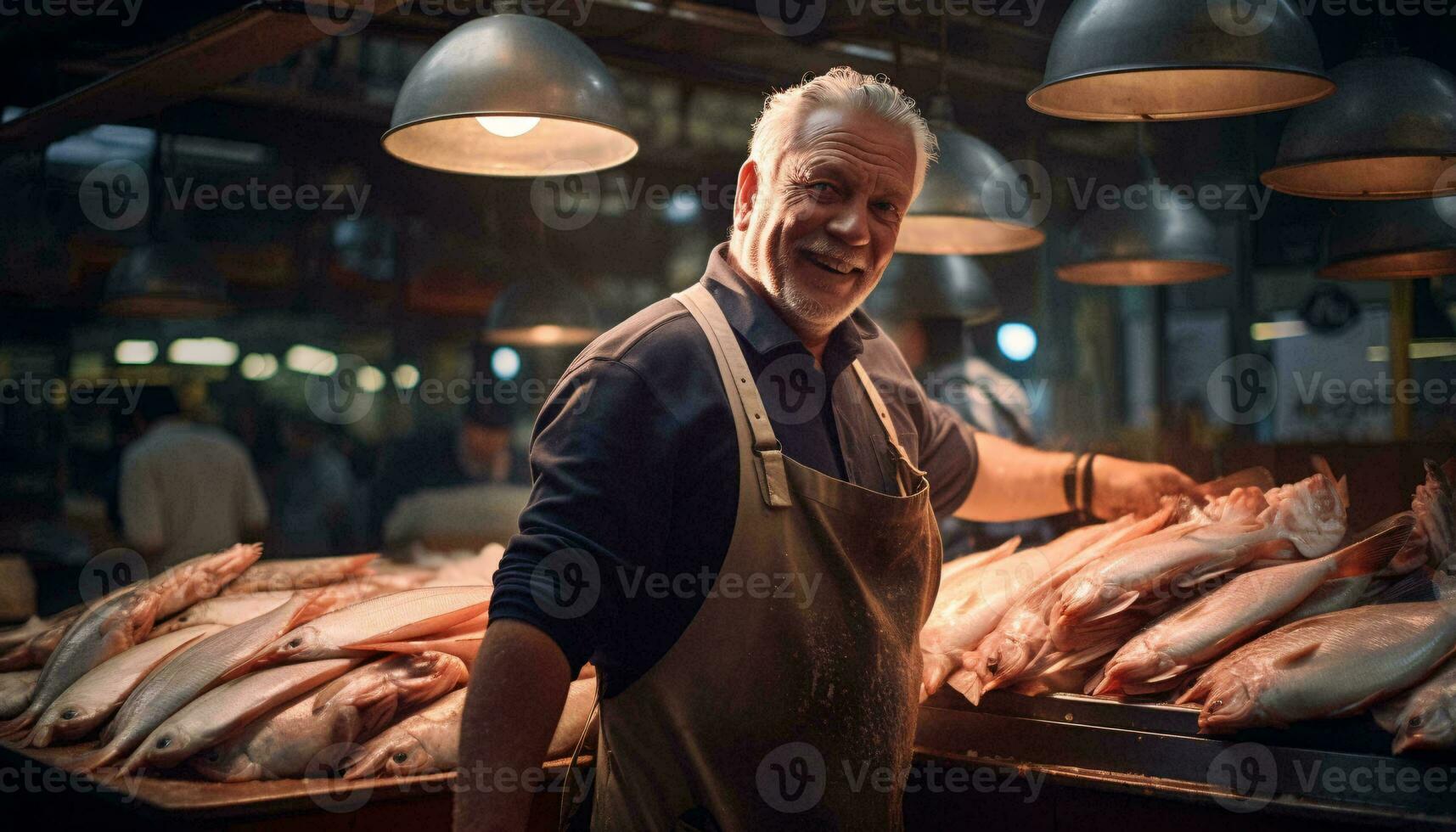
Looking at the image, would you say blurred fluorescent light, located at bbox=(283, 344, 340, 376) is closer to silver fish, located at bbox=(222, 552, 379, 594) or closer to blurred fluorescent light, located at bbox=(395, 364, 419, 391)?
blurred fluorescent light, located at bbox=(395, 364, 419, 391)

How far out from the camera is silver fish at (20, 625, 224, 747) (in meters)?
2.57

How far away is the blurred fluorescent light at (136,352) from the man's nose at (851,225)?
6033mm

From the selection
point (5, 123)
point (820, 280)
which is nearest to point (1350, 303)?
point (820, 280)

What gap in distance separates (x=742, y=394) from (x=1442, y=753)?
1309mm

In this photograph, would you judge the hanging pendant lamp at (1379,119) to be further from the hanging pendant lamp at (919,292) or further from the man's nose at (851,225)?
the hanging pendant lamp at (919,292)

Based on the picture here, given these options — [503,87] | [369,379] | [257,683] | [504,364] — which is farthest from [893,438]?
[504,364]

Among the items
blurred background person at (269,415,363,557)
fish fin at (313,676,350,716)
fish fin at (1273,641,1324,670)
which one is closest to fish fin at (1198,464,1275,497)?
fish fin at (1273,641,1324,670)

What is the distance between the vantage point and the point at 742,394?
204cm

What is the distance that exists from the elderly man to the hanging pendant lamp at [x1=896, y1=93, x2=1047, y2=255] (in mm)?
856

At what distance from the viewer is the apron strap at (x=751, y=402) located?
2002 mm

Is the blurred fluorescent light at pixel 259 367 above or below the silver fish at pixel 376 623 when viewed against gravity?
above

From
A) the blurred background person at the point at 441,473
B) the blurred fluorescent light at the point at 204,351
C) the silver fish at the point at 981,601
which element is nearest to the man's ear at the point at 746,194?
the silver fish at the point at 981,601

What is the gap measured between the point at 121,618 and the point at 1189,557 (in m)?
2.58

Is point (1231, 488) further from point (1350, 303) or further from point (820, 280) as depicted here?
point (1350, 303)
